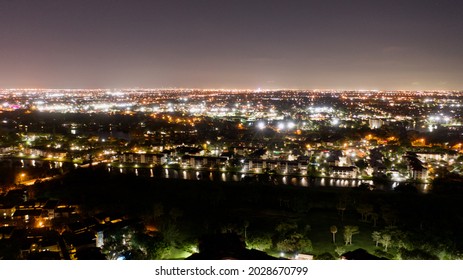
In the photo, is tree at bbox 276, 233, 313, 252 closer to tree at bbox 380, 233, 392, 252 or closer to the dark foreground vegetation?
the dark foreground vegetation

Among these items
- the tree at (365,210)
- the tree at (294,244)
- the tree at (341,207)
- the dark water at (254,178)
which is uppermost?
the tree at (294,244)

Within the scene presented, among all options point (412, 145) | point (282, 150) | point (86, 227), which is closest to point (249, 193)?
point (86, 227)

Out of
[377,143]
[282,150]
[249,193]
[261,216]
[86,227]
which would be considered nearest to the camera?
[86,227]

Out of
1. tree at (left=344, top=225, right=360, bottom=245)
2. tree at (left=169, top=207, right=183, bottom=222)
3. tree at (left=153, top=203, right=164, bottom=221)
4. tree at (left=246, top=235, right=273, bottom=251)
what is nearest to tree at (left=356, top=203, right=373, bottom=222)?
tree at (left=344, top=225, right=360, bottom=245)

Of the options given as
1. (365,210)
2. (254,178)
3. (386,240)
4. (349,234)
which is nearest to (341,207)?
(365,210)

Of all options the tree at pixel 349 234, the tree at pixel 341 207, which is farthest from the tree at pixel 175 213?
the tree at pixel 341 207

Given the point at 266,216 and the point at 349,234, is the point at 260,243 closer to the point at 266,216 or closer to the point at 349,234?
the point at 349,234

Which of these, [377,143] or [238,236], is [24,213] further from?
[377,143]

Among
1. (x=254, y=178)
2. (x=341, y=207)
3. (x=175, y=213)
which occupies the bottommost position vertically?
(x=254, y=178)

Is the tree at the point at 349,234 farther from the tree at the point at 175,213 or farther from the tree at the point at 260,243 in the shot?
the tree at the point at 175,213

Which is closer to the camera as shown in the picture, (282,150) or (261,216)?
(261,216)

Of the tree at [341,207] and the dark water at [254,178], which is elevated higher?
the tree at [341,207]
